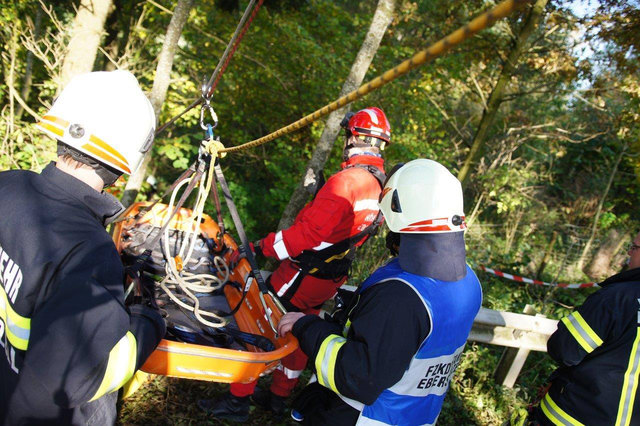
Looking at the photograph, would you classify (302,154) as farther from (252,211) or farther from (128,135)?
(128,135)

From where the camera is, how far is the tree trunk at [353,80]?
4414 mm

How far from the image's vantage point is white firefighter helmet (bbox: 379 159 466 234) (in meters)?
1.62

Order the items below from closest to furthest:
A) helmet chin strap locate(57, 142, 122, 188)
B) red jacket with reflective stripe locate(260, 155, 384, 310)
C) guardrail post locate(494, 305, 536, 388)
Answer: helmet chin strap locate(57, 142, 122, 188), red jacket with reflective stripe locate(260, 155, 384, 310), guardrail post locate(494, 305, 536, 388)

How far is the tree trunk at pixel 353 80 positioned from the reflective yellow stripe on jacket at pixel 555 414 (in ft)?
9.33

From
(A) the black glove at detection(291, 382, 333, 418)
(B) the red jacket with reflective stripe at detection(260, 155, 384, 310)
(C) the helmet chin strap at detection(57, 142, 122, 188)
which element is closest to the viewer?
(C) the helmet chin strap at detection(57, 142, 122, 188)

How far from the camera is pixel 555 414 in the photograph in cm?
218

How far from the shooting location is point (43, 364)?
111cm

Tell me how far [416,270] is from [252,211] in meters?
6.34

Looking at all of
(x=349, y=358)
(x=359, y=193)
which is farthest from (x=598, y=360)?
(x=359, y=193)

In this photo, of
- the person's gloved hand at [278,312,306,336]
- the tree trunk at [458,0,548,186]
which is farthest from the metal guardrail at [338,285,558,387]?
the tree trunk at [458,0,548,186]

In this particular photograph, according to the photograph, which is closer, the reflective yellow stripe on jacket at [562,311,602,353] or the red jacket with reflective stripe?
the reflective yellow stripe on jacket at [562,311,602,353]

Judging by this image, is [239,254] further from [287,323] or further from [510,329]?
[510,329]

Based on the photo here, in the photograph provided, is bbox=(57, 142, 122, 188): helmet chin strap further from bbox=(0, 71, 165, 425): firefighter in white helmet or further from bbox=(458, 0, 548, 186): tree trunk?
bbox=(458, 0, 548, 186): tree trunk

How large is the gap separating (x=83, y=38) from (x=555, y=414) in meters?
5.95
